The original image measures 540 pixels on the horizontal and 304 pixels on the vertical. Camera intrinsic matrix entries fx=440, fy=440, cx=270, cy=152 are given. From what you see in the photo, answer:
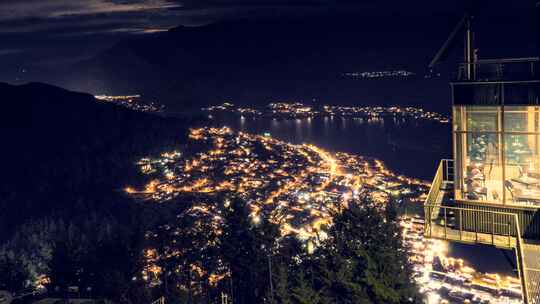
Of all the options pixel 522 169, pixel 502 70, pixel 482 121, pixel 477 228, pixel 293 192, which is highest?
pixel 502 70

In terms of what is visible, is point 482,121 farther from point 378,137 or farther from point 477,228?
point 378,137

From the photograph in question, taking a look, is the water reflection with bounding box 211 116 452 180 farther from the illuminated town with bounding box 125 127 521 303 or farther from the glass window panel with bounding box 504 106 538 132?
the glass window panel with bounding box 504 106 538 132

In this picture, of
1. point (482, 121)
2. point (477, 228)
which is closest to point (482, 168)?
point (482, 121)

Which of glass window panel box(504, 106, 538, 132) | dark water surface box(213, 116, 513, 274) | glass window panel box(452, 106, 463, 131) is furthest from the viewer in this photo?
dark water surface box(213, 116, 513, 274)

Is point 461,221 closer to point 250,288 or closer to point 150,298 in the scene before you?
point 250,288

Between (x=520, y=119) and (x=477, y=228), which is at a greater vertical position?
(x=520, y=119)

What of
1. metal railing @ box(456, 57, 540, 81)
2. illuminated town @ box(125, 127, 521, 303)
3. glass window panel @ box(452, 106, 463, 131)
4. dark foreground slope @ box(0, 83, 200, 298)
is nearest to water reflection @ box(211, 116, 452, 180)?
illuminated town @ box(125, 127, 521, 303)
